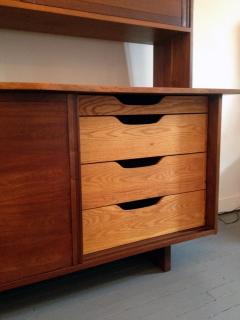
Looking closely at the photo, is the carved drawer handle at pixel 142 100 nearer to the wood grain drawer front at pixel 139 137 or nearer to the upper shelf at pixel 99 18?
the wood grain drawer front at pixel 139 137

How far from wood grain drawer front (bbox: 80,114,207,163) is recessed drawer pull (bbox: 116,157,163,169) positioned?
37 mm

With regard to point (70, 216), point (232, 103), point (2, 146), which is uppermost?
point (232, 103)

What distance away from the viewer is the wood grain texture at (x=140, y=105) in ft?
2.78

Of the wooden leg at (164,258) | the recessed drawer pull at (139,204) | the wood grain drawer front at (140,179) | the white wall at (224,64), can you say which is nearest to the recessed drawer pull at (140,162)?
the wood grain drawer front at (140,179)

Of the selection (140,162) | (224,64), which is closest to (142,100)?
(140,162)

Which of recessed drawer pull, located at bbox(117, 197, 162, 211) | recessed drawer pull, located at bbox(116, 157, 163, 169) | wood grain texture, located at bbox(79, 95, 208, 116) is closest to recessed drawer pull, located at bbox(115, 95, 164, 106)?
wood grain texture, located at bbox(79, 95, 208, 116)

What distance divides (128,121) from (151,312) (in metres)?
0.62

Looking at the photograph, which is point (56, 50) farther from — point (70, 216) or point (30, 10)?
point (70, 216)

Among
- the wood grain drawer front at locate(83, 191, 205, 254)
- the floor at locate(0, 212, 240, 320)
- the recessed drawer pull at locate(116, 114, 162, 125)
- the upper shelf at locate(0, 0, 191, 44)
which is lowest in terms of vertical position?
the floor at locate(0, 212, 240, 320)

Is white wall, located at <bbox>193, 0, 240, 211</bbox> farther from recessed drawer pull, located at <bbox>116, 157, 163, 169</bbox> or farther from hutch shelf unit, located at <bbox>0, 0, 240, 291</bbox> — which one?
recessed drawer pull, located at <bbox>116, 157, 163, 169</bbox>

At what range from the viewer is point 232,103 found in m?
1.68

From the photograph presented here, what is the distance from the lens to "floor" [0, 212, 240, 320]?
87 cm

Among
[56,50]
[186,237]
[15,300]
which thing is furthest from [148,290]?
[56,50]

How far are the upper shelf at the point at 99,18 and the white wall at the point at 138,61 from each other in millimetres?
68
